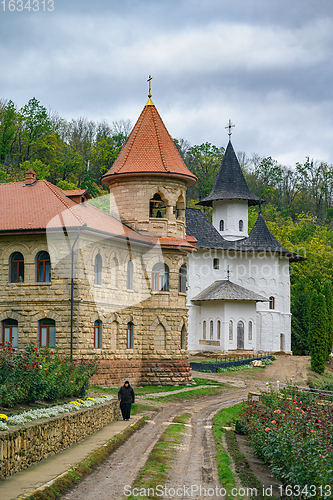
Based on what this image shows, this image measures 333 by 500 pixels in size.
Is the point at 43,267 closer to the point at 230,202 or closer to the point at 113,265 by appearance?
the point at 113,265

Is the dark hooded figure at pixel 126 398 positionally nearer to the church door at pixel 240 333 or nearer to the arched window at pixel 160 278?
the arched window at pixel 160 278

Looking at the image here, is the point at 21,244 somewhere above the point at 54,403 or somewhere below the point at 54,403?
above

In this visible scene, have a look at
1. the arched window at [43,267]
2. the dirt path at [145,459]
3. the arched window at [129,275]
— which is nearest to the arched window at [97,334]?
the arched window at [43,267]

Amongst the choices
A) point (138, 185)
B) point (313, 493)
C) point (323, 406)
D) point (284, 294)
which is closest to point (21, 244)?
point (138, 185)

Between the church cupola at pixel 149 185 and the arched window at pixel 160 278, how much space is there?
1765 mm

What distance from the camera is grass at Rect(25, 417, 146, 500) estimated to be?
30.9 ft

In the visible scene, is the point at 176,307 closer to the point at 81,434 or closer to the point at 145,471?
the point at 81,434

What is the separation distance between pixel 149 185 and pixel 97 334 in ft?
28.5

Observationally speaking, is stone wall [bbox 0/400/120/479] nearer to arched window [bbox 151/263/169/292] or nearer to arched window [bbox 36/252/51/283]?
arched window [bbox 36/252/51/283]

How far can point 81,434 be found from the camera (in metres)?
14.7

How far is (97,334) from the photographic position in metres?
26.2

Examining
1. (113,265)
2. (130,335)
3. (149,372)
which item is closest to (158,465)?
(113,265)

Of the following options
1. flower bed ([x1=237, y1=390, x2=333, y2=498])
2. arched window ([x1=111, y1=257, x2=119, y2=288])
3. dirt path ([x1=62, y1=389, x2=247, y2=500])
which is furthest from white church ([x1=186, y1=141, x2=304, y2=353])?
flower bed ([x1=237, y1=390, x2=333, y2=498])

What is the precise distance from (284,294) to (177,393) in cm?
2616
